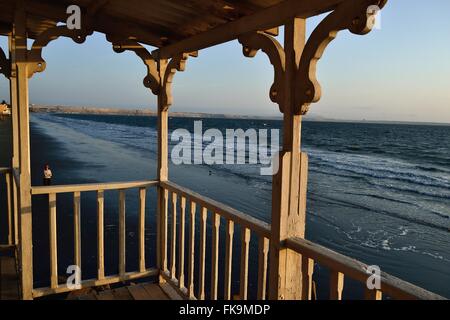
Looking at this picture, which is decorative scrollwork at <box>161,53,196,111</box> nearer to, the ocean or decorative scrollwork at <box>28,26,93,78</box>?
decorative scrollwork at <box>28,26,93,78</box>

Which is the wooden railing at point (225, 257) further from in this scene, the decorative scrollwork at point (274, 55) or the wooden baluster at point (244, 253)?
the decorative scrollwork at point (274, 55)

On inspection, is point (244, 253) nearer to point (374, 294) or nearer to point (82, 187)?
point (374, 294)

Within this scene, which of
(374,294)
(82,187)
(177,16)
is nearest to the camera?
(374,294)

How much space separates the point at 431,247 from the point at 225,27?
7923 millimetres

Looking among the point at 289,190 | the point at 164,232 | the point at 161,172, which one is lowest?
the point at 164,232

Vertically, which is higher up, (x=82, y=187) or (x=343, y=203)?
(x=82, y=187)

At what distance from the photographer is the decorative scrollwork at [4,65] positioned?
3967mm

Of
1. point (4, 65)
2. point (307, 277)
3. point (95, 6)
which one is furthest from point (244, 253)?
point (4, 65)

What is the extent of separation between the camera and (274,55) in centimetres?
208

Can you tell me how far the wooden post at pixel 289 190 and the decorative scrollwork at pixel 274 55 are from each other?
0.04 metres

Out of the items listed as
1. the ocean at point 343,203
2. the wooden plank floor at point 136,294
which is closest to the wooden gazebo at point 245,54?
the wooden plank floor at point 136,294

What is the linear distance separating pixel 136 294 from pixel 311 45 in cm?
282
